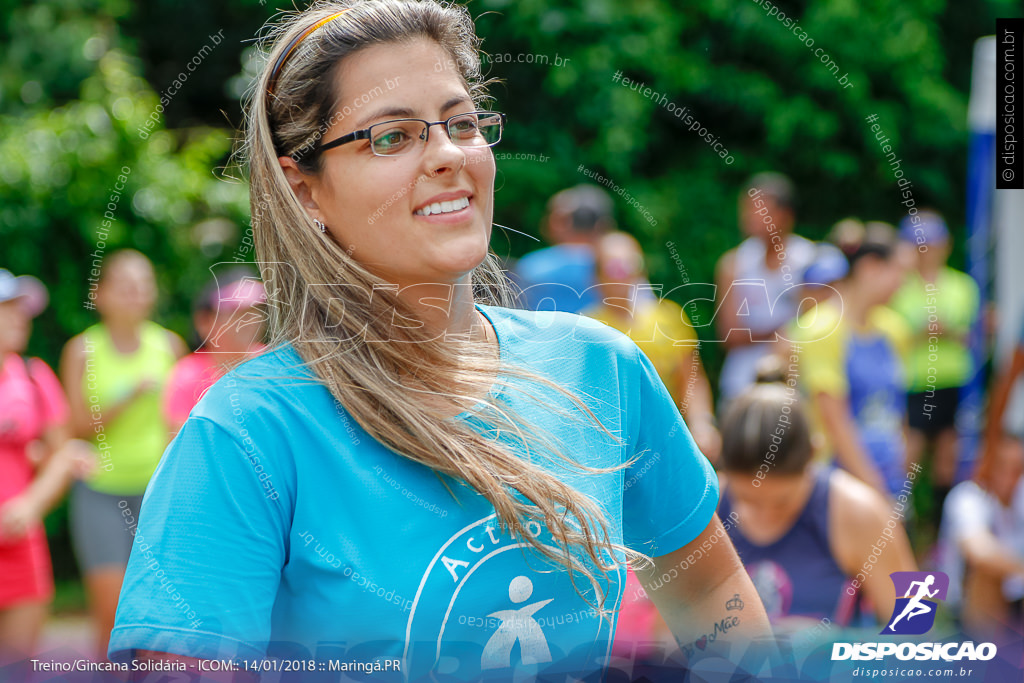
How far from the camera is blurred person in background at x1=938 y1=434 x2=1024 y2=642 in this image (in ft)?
10.5

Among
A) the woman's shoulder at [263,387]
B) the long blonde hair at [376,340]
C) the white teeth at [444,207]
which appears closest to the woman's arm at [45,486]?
the long blonde hair at [376,340]

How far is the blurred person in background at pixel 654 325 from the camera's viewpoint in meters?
3.53

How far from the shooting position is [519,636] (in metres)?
1.14

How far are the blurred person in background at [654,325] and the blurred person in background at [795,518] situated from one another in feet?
2.53

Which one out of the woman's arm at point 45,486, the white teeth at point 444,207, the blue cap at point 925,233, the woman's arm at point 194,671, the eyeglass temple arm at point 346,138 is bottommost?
the woman's arm at point 45,486

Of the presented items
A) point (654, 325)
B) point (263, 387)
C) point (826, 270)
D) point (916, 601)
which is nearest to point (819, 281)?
point (826, 270)

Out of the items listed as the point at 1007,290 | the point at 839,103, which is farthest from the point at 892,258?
the point at 839,103

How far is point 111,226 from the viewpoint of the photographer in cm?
478

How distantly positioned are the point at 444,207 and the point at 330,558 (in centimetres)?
48

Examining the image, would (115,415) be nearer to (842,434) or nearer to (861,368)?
(842,434)

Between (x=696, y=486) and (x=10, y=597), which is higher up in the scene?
(x=696, y=486)

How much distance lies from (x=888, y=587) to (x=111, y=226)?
4.11 meters

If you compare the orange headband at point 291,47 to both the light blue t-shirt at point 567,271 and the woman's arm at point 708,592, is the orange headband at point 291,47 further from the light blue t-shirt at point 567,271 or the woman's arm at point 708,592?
the light blue t-shirt at point 567,271

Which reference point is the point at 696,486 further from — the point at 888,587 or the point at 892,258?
the point at 892,258
